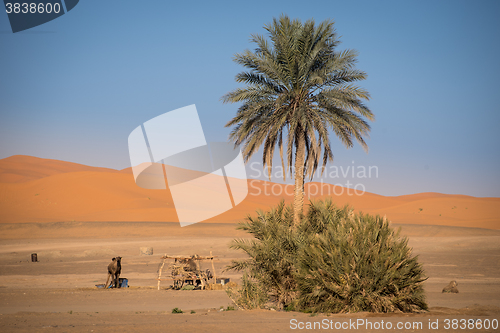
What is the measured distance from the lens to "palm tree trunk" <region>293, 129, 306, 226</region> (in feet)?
52.0

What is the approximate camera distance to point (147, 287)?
17.8 metres

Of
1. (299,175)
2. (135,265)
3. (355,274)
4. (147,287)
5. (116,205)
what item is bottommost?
(147,287)

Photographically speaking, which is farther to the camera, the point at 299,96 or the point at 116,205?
the point at 116,205

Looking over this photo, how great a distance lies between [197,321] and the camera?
9.45 meters

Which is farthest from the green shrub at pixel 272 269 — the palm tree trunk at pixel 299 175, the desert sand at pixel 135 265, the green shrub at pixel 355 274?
the palm tree trunk at pixel 299 175

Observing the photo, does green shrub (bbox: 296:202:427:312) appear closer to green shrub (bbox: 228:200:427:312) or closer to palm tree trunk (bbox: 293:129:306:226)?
green shrub (bbox: 228:200:427:312)

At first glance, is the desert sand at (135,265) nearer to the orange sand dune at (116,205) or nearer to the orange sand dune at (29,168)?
the orange sand dune at (116,205)

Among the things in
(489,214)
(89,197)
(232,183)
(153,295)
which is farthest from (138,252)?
(232,183)

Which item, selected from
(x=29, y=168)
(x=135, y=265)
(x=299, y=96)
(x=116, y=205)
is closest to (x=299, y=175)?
(x=299, y=96)

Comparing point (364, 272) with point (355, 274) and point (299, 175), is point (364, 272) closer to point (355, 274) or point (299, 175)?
point (355, 274)

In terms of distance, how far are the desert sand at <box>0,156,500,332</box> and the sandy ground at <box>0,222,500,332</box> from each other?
0.03 m

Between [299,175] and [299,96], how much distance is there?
3.04 meters

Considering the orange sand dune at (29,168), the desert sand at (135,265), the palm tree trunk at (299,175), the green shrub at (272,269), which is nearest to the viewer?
the desert sand at (135,265)

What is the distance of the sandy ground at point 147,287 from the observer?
9023 millimetres
